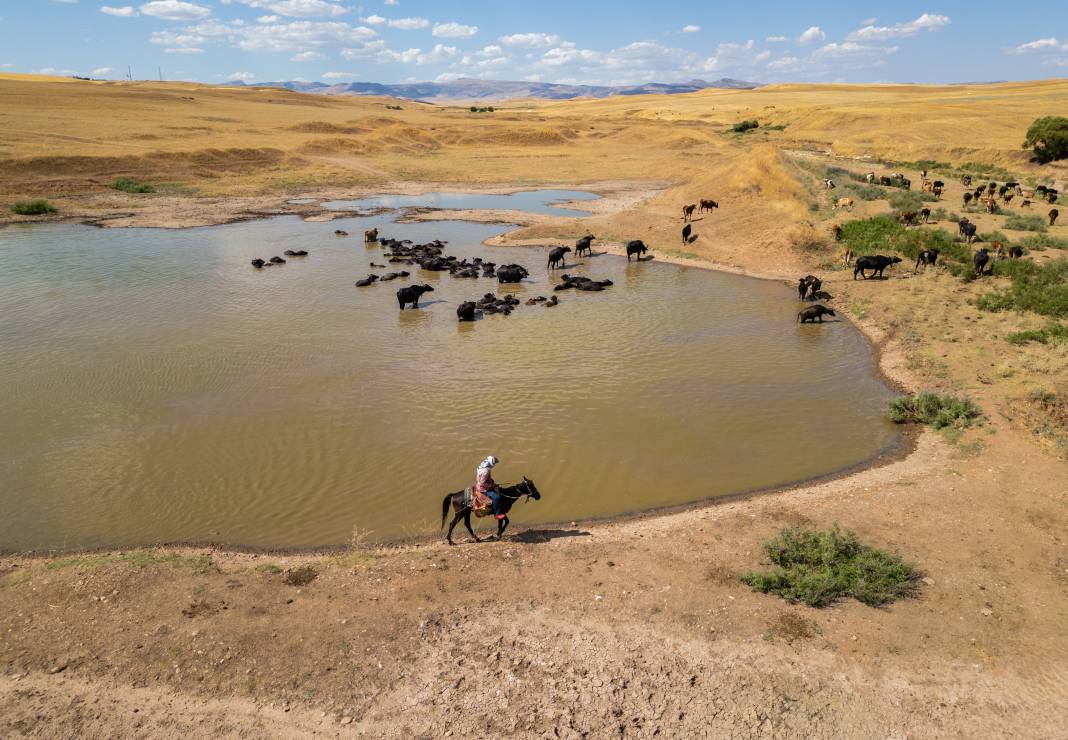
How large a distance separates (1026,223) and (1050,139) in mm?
24497

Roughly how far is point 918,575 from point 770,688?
338 cm

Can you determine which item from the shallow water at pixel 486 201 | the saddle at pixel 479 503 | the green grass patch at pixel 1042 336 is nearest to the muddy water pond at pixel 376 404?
the saddle at pixel 479 503

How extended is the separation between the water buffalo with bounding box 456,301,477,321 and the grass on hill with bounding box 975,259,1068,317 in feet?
52.9

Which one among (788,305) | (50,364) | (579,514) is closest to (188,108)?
(50,364)

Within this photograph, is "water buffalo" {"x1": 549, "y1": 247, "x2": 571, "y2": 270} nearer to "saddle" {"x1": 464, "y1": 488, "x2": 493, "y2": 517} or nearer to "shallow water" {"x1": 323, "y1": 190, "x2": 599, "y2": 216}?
"shallow water" {"x1": 323, "y1": 190, "x2": 599, "y2": 216}

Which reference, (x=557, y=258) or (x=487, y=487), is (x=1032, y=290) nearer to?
(x=557, y=258)

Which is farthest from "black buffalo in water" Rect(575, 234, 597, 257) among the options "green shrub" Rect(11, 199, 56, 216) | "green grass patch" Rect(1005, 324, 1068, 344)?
"green shrub" Rect(11, 199, 56, 216)

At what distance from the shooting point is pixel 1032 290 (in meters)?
19.4

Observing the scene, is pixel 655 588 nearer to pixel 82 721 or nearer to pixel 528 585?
pixel 528 585

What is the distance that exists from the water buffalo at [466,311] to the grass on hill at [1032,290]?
1614 cm

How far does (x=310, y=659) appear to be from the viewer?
289 inches

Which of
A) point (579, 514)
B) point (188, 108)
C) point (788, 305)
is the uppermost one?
point (188, 108)

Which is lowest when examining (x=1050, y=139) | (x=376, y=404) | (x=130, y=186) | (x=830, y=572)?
(x=830, y=572)

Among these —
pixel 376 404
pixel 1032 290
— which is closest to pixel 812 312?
pixel 1032 290
